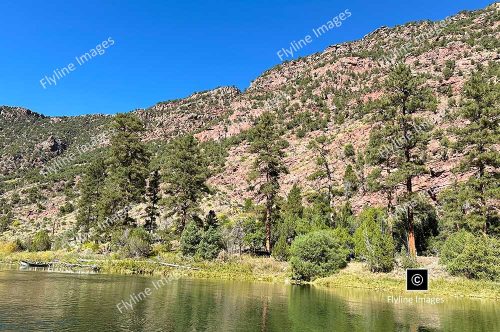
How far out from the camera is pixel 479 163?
145ft

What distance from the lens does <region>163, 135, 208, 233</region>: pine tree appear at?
2480 inches

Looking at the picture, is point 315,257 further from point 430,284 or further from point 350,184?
point 350,184

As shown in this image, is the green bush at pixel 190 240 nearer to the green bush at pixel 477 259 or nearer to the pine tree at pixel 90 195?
the green bush at pixel 477 259

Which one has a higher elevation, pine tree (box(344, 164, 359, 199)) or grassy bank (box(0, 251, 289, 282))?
pine tree (box(344, 164, 359, 199))

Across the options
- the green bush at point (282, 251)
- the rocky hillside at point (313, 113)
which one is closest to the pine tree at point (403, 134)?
the green bush at point (282, 251)

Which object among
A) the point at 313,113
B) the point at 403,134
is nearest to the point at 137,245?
the point at 403,134

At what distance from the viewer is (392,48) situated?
153 m

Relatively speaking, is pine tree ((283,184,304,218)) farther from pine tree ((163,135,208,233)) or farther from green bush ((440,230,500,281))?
green bush ((440,230,500,281))

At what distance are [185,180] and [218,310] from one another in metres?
38.6

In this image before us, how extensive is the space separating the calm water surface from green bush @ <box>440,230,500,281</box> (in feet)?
16.7

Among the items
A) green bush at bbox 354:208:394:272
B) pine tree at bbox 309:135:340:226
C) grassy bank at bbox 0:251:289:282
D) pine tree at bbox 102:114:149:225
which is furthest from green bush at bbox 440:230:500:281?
pine tree at bbox 102:114:149:225

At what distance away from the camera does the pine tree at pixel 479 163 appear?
42.7 m

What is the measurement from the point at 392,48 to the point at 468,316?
466 ft

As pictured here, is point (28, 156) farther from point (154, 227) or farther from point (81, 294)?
point (81, 294)
